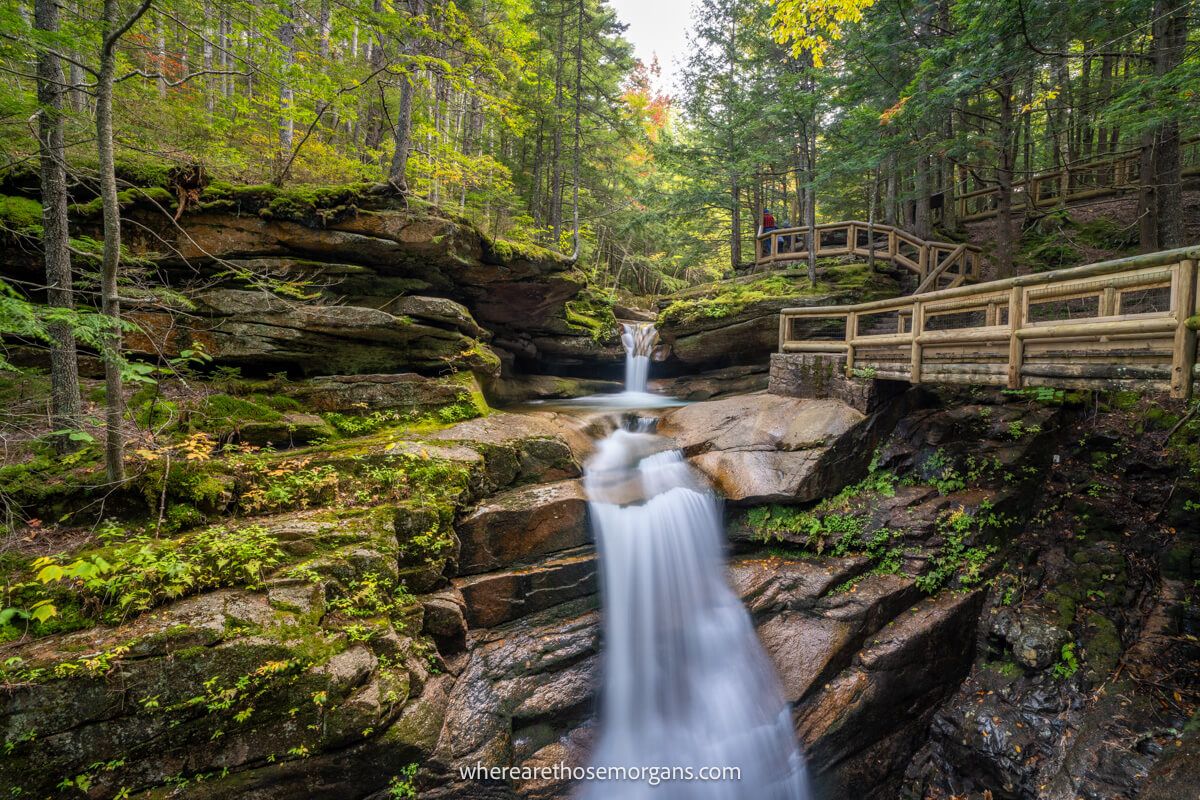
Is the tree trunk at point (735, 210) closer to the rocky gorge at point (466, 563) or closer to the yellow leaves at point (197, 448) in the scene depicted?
the rocky gorge at point (466, 563)

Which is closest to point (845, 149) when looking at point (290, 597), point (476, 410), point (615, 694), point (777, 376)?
point (777, 376)

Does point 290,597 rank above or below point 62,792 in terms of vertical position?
above

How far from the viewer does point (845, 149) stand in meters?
11.2

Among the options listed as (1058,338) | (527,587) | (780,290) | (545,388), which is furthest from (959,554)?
(545,388)

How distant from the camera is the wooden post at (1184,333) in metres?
4.16

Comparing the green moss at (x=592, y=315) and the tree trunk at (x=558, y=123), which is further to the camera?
the tree trunk at (x=558, y=123)

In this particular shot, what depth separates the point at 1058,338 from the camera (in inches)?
206

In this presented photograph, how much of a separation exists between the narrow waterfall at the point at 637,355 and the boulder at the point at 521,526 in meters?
7.11

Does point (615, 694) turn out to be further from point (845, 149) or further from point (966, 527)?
point (845, 149)

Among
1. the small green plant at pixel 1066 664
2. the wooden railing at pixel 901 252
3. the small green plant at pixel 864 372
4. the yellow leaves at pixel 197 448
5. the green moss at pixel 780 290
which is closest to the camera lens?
the yellow leaves at pixel 197 448

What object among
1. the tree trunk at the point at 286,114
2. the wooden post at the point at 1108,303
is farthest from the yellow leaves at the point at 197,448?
the wooden post at the point at 1108,303

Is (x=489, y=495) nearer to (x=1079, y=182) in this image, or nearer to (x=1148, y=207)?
(x=1148, y=207)

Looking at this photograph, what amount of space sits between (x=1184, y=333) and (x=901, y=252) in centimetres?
1012

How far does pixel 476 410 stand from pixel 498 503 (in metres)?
2.15
